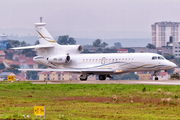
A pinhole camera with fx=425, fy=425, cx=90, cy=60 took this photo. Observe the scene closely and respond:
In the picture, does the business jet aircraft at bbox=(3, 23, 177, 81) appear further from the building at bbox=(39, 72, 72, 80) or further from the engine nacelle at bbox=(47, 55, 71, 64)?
the building at bbox=(39, 72, 72, 80)

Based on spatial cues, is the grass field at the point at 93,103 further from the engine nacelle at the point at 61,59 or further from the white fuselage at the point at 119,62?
the engine nacelle at the point at 61,59

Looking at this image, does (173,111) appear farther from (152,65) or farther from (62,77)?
(62,77)

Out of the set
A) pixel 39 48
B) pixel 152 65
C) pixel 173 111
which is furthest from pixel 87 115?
pixel 39 48

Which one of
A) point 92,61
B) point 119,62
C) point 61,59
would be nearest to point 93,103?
point 119,62

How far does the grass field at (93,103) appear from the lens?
2175 cm

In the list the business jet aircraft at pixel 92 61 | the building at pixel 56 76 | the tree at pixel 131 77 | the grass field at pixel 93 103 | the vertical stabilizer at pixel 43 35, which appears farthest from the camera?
the tree at pixel 131 77

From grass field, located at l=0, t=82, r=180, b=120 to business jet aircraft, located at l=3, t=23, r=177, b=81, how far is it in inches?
515

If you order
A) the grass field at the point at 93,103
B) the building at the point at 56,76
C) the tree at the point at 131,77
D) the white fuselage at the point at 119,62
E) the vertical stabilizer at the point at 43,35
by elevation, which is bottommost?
the tree at the point at 131,77

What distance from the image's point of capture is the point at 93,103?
26.8 metres

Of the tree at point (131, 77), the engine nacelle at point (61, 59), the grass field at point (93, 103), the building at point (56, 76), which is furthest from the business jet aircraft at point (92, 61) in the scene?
the tree at point (131, 77)

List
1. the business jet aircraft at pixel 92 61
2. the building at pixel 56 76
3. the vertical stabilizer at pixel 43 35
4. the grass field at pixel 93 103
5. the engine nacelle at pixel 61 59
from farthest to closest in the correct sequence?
the building at pixel 56 76 → the vertical stabilizer at pixel 43 35 → the engine nacelle at pixel 61 59 → the business jet aircraft at pixel 92 61 → the grass field at pixel 93 103

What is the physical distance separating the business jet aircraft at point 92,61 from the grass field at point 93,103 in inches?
515

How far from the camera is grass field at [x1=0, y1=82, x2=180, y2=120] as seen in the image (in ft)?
71.4

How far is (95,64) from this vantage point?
5194 centimetres
